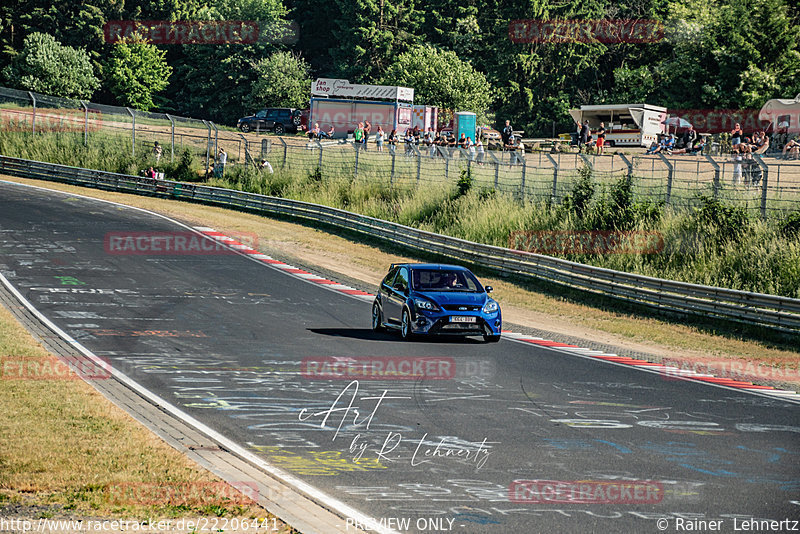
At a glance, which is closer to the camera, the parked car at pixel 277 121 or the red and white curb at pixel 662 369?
the red and white curb at pixel 662 369

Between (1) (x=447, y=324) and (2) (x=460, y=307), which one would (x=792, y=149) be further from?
(1) (x=447, y=324)

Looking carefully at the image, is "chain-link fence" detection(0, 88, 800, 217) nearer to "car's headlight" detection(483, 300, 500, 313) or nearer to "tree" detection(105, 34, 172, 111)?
"car's headlight" detection(483, 300, 500, 313)

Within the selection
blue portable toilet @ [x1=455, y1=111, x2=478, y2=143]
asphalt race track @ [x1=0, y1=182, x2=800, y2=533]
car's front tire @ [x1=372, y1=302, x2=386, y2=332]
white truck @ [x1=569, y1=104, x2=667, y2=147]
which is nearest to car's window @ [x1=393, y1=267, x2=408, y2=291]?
car's front tire @ [x1=372, y1=302, x2=386, y2=332]

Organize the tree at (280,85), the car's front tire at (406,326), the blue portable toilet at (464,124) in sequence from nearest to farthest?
the car's front tire at (406,326)
the blue portable toilet at (464,124)
the tree at (280,85)

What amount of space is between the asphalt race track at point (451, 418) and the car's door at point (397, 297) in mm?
477

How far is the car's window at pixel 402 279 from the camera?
1760 centimetres

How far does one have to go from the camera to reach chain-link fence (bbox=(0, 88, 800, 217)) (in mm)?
25547

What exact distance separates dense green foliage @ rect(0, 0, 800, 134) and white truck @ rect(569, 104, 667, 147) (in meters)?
13.5

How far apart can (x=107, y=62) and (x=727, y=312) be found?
247 ft

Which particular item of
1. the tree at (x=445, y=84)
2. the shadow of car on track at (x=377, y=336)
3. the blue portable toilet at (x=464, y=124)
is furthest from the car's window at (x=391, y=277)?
the tree at (x=445, y=84)

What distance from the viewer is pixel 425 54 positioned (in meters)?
79.4

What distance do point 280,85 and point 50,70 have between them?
62.6 feet

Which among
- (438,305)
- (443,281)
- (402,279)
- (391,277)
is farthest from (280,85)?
(438,305)

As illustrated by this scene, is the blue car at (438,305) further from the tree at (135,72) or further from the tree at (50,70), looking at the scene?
the tree at (135,72)
